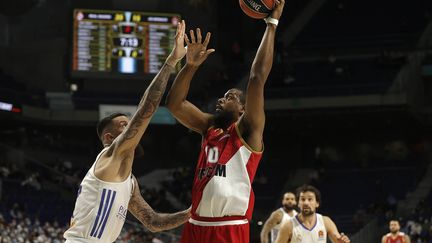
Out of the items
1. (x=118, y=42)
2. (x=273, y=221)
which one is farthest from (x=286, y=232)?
(x=118, y=42)

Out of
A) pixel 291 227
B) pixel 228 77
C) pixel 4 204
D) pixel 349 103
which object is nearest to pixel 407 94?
pixel 349 103

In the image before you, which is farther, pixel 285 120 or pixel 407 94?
pixel 285 120

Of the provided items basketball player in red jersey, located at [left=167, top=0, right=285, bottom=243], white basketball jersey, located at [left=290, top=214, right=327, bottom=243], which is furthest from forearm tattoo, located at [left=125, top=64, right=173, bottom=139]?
white basketball jersey, located at [left=290, top=214, right=327, bottom=243]

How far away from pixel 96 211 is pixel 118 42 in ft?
64.3

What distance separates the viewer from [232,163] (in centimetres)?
524

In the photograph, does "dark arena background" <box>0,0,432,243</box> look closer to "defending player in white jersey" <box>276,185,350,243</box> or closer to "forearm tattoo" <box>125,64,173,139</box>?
"defending player in white jersey" <box>276,185,350,243</box>

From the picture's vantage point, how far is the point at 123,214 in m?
5.35

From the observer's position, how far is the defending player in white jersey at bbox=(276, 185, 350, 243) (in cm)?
906

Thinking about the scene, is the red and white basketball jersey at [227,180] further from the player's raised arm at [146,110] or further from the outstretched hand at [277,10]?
the outstretched hand at [277,10]

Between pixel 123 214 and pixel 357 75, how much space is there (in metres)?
23.6

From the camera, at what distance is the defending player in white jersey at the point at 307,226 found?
29.7 feet

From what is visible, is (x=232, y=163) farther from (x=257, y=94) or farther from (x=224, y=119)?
(x=257, y=94)

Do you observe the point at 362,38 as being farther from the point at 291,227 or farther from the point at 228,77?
the point at 291,227

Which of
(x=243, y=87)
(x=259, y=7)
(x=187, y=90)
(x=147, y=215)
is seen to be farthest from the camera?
(x=243, y=87)
